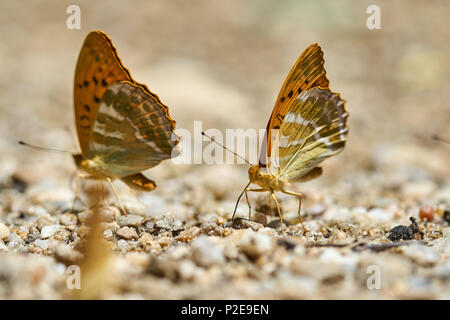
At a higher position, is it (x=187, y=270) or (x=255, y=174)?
(x=255, y=174)

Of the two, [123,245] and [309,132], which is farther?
[309,132]

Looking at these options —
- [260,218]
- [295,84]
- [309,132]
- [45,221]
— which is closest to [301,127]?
[309,132]

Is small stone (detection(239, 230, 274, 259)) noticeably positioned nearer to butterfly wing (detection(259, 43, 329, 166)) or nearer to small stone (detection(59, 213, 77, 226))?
butterfly wing (detection(259, 43, 329, 166))

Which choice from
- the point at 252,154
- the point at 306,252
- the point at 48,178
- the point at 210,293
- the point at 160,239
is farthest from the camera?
the point at 252,154

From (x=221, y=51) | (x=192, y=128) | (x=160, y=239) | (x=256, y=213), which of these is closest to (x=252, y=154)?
(x=192, y=128)

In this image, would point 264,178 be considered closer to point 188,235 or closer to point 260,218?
point 260,218

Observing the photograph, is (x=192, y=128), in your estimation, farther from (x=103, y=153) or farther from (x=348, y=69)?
(x=348, y=69)

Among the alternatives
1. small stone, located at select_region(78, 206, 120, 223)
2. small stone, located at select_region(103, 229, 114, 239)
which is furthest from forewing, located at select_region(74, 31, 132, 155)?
small stone, located at select_region(103, 229, 114, 239)
